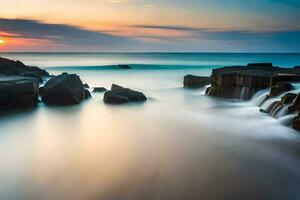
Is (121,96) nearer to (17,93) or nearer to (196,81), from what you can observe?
(17,93)

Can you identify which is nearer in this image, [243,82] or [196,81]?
[243,82]

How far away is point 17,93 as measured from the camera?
48.6 ft

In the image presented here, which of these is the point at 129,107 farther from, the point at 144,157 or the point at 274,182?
the point at 274,182

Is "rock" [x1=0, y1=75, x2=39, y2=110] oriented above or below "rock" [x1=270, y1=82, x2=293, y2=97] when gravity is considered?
below

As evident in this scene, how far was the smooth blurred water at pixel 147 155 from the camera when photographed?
251 inches

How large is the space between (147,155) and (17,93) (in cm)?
846

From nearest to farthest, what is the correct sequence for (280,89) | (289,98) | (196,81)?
(289,98) → (280,89) → (196,81)

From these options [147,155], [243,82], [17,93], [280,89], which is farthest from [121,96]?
[147,155]

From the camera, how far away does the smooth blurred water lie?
639 cm

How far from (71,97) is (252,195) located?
1163cm

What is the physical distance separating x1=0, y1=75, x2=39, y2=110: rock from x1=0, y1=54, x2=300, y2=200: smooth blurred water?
2.96 feet

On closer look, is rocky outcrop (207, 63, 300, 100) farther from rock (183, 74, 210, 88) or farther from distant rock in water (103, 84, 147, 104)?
distant rock in water (103, 84, 147, 104)

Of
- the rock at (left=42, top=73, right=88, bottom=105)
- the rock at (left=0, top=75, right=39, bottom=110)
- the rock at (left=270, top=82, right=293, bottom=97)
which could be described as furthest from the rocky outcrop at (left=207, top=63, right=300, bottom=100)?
the rock at (left=0, top=75, right=39, bottom=110)

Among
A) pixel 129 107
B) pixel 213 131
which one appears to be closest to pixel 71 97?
pixel 129 107
